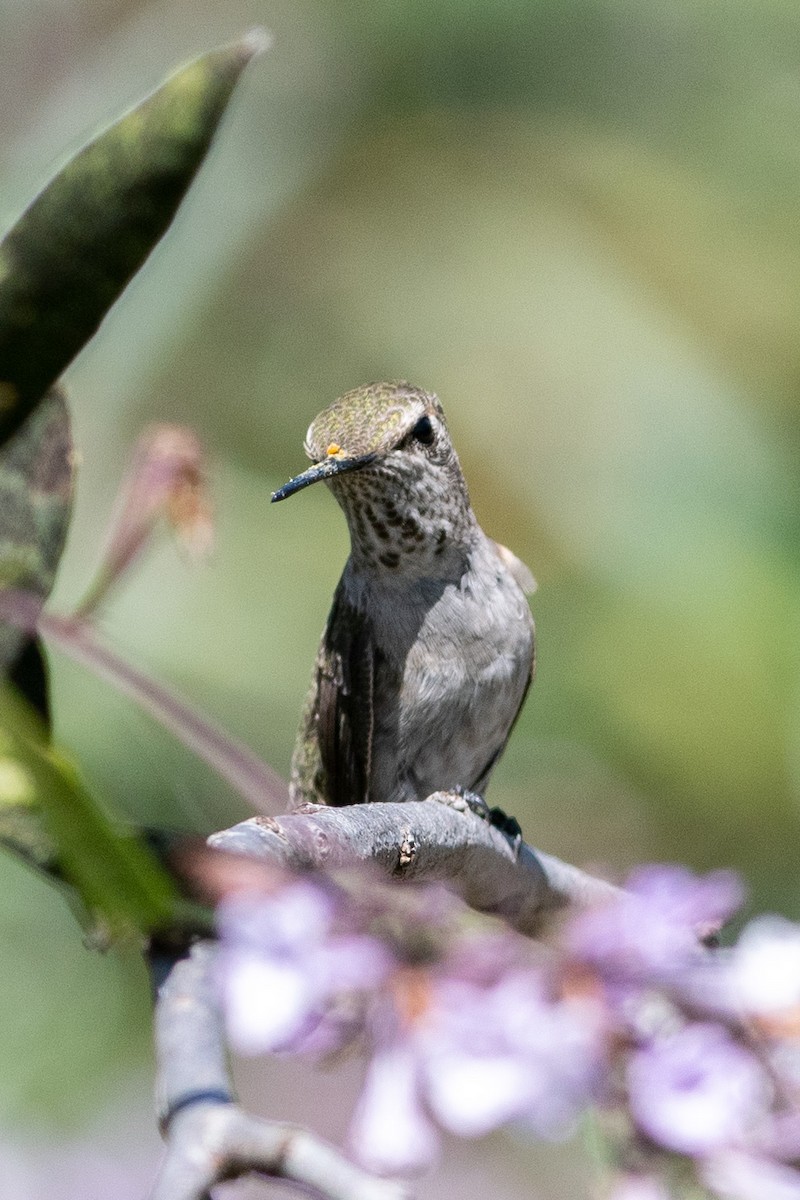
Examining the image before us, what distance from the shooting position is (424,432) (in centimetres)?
202

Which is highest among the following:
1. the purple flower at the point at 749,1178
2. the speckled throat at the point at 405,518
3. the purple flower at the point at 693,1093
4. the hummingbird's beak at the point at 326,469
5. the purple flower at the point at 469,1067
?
the speckled throat at the point at 405,518

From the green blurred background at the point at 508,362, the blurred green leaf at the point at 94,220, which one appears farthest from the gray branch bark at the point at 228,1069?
the green blurred background at the point at 508,362

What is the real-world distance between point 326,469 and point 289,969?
1.09m

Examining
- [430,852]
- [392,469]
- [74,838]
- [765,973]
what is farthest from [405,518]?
[74,838]

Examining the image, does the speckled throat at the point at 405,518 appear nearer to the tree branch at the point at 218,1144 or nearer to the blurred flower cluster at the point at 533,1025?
the blurred flower cluster at the point at 533,1025

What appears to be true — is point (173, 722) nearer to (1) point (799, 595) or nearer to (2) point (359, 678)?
(2) point (359, 678)

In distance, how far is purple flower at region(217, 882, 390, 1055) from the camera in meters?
0.65

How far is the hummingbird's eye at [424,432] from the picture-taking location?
1.99 m

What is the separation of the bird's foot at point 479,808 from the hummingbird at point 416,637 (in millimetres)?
45

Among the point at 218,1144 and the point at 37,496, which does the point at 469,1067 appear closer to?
the point at 218,1144

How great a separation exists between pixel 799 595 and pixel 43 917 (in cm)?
199

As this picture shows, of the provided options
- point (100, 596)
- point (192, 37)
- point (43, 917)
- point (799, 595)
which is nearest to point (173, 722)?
point (100, 596)

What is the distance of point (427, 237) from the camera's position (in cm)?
476

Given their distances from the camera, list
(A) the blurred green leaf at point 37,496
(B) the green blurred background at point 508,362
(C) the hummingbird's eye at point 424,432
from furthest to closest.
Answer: (B) the green blurred background at point 508,362 → (C) the hummingbird's eye at point 424,432 → (A) the blurred green leaf at point 37,496
